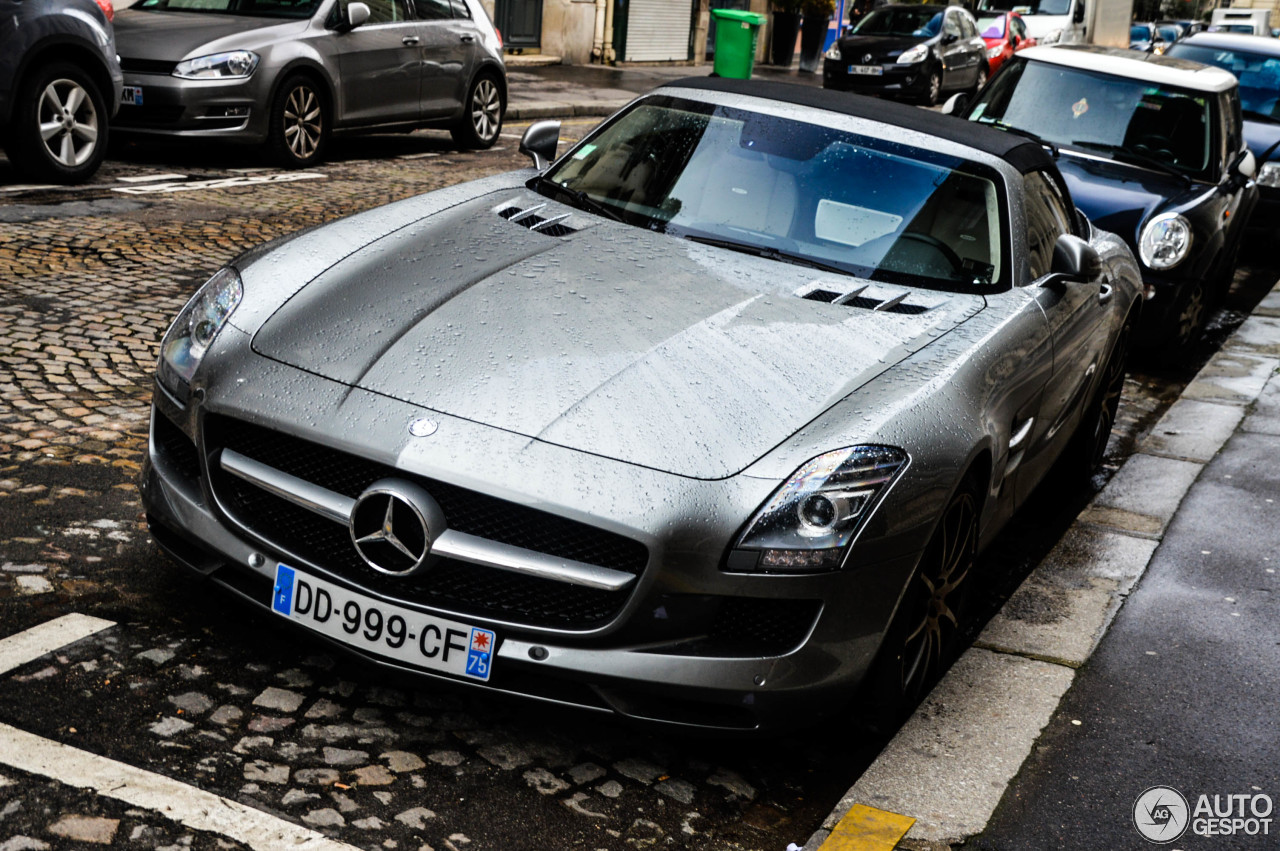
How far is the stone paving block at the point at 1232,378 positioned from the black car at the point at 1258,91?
9.86 feet

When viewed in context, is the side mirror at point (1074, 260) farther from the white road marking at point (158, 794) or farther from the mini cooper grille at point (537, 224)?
the white road marking at point (158, 794)

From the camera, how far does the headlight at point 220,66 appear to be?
33.4 ft

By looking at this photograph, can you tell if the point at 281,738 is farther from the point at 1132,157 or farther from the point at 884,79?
the point at 884,79

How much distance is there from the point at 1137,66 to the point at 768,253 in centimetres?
611

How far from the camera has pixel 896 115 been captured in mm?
4766

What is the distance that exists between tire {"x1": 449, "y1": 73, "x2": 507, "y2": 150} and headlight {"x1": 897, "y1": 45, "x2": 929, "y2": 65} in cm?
1152

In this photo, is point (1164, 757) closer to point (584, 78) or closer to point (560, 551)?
point (560, 551)

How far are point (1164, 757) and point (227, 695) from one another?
2297mm

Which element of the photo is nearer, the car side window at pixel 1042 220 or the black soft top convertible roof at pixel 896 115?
the car side window at pixel 1042 220

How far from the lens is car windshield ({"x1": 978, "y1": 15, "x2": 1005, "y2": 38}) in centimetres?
2658

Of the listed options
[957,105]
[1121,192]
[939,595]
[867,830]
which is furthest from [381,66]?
[867,830]

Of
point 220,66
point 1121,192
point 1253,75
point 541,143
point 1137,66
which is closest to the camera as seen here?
point 541,143

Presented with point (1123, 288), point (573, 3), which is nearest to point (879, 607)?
point (1123, 288)

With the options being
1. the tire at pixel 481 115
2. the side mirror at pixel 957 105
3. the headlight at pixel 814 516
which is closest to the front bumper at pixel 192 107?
the tire at pixel 481 115
